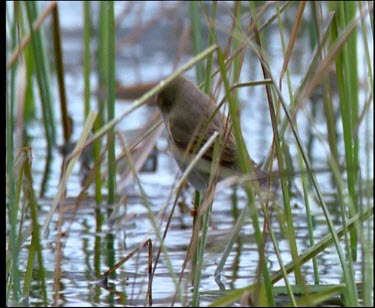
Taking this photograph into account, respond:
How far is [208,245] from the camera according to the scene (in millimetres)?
3736

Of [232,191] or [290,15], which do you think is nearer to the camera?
[232,191]

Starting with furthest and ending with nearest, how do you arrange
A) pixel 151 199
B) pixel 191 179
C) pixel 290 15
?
pixel 290 15
pixel 151 199
pixel 191 179

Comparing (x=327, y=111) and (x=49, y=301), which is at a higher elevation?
(x=327, y=111)

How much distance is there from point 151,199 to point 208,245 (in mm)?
1023

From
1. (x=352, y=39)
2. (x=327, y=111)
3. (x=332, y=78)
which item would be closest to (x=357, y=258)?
(x=352, y=39)

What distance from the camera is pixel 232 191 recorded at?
482 centimetres

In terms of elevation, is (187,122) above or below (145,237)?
above

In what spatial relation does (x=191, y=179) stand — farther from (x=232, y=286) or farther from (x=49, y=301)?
(x=49, y=301)

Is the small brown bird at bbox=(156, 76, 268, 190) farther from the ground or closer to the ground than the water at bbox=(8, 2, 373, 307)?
farther from the ground

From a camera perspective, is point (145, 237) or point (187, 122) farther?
point (187, 122)

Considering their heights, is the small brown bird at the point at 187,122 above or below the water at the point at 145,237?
above

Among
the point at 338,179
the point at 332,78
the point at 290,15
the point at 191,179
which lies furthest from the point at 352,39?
the point at 290,15
